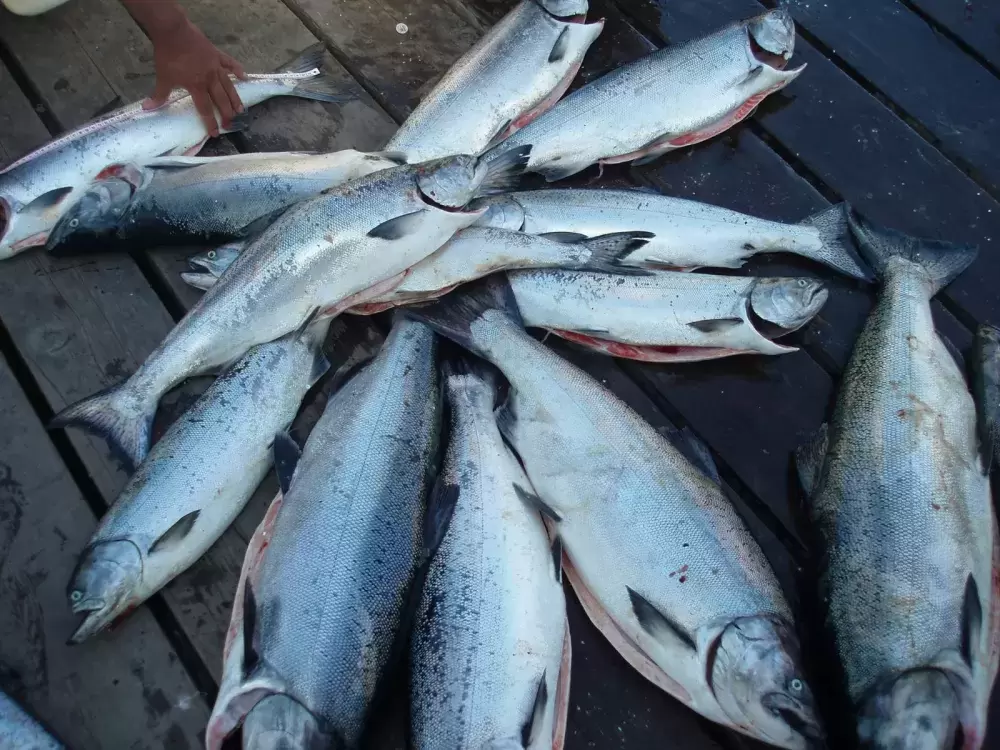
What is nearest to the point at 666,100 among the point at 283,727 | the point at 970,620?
the point at 970,620

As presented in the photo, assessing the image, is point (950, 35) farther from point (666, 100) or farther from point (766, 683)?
point (766, 683)

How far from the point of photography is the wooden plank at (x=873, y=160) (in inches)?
122

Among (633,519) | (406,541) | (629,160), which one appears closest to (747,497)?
(633,519)

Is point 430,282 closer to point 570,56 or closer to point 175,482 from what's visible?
point 175,482

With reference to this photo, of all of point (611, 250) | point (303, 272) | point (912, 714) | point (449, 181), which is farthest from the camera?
point (611, 250)

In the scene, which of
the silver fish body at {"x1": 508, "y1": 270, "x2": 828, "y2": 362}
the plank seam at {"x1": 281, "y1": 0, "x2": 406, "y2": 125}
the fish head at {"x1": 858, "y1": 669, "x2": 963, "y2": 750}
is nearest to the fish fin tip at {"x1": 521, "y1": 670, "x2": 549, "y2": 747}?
the fish head at {"x1": 858, "y1": 669, "x2": 963, "y2": 750}

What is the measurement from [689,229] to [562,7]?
1.46 m

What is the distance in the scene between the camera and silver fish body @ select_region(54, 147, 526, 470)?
2.52m

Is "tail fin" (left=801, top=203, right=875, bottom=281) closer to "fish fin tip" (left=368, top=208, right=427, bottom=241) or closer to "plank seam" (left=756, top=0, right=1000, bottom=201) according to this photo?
"plank seam" (left=756, top=0, right=1000, bottom=201)

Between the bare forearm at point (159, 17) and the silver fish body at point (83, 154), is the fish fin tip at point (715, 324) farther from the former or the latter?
the bare forearm at point (159, 17)

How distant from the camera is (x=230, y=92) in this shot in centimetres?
326

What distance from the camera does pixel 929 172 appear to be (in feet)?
10.8

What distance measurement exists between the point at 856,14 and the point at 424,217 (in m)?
2.89

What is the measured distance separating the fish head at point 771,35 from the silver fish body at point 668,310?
140cm
